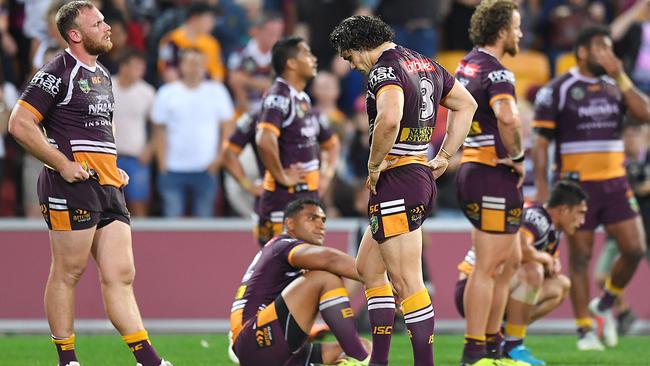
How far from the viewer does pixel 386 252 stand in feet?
27.3

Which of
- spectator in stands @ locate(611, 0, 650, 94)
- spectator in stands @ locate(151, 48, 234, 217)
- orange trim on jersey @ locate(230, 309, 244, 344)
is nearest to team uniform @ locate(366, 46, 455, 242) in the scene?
orange trim on jersey @ locate(230, 309, 244, 344)

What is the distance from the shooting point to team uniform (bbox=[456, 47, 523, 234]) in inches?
384

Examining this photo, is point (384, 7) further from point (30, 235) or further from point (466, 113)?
point (466, 113)

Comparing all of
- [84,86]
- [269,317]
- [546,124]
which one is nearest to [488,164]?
[269,317]

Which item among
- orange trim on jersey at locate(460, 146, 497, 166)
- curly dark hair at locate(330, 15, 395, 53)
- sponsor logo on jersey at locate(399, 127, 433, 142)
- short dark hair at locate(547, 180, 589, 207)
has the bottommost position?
short dark hair at locate(547, 180, 589, 207)

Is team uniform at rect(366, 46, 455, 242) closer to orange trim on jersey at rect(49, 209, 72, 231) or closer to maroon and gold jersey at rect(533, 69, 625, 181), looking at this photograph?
orange trim on jersey at rect(49, 209, 72, 231)

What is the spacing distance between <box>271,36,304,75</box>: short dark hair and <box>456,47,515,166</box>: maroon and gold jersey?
1994mm

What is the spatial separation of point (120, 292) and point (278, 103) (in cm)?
324

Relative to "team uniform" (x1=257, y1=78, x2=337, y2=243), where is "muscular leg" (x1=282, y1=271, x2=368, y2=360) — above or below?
below

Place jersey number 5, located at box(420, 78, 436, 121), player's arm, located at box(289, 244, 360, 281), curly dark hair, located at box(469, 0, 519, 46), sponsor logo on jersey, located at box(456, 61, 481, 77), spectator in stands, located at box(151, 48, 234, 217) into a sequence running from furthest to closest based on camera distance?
spectator in stands, located at box(151, 48, 234, 217) < curly dark hair, located at box(469, 0, 519, 46) < sponsor logo on jersey, located at box(456, 61, 481, 77) < player's arm, located at box(289, 244, 360, 281) < jersey number 5, located at box(420, 78, 436, 121)

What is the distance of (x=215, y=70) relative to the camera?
16.6 m

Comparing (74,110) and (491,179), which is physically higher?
(74,110)

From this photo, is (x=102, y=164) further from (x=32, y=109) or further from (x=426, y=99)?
(x=426, y=99)

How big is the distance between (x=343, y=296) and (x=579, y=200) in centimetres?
287
